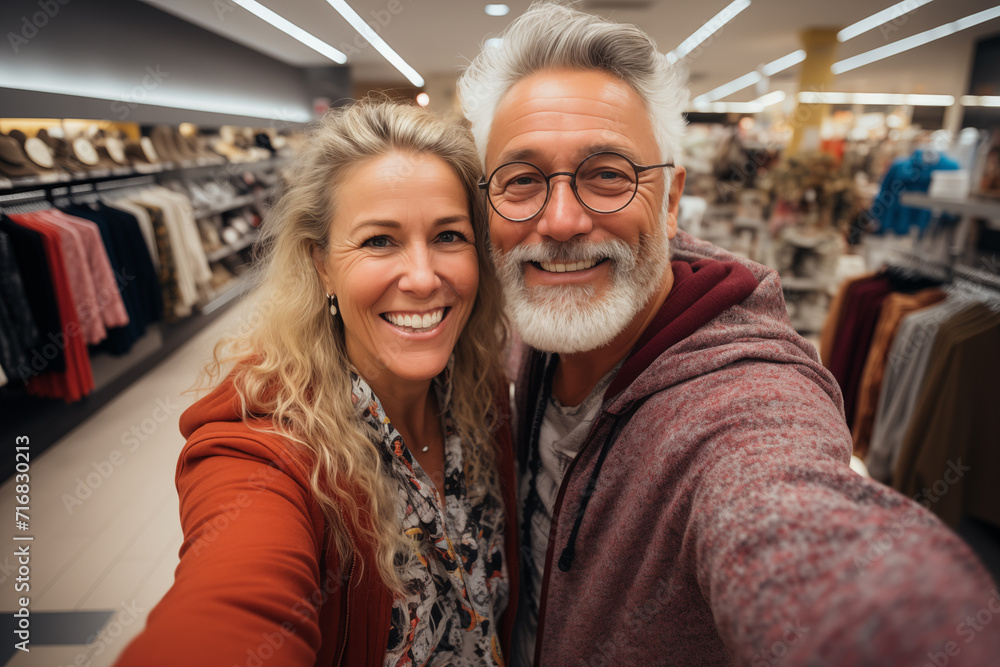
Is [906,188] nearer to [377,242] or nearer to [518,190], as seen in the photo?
[518,190]

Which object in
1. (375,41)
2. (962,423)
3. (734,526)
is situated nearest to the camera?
(734,526)

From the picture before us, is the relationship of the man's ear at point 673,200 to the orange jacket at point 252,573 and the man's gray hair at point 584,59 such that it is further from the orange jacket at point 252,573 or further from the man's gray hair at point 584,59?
the orange jacket at point 252,573

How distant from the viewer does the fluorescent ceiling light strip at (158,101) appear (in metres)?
4.41

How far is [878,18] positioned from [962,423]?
8658 millimetres

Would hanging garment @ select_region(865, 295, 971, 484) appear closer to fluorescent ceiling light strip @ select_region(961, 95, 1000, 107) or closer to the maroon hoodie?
the maroon hoodie

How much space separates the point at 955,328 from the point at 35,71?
7.08 meters

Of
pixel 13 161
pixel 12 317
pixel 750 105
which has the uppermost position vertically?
pixel 750 105

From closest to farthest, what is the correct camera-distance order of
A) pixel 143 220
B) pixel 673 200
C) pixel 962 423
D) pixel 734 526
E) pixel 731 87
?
pixel 734 526
pixel 673 200
pixel 962 423
pixel 143 220
pixel 731 87

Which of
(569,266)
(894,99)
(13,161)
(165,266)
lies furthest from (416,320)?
(894,99)

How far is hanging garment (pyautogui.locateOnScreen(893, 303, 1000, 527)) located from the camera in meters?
2.18

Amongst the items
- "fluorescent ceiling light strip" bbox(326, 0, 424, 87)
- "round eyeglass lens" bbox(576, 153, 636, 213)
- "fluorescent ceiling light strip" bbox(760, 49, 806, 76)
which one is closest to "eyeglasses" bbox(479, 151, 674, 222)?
"round eyeglass lens" bbox(576, 153, 636, 213)

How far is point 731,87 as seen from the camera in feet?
53.3

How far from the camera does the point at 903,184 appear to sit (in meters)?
4.59

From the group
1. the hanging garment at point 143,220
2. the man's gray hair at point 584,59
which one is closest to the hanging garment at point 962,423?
the man's gray hair at point 584,59
